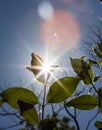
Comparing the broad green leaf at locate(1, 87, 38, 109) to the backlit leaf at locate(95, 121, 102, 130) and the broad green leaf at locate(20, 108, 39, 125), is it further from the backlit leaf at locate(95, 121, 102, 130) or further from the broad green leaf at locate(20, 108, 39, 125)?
the backlit leaf at locate(95, 121, 102, 130)

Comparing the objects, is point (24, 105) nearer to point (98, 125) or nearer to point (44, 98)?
point (44, 98)

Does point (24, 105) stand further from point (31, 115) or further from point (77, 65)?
point (77, 65)

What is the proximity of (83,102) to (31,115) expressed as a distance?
68 millimetres

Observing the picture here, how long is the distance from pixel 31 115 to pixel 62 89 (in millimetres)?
49

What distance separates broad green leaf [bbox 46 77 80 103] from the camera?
0.30 metres

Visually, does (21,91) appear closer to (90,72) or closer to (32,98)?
(32,98)

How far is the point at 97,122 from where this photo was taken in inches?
15.0

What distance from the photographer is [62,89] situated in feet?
1.01

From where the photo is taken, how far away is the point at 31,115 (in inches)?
12.2

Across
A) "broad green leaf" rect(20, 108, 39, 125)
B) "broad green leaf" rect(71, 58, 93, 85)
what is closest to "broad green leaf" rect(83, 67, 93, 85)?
"broad green leaf" rect(71, 58, 93, 85)

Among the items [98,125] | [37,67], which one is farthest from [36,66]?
[98,125]

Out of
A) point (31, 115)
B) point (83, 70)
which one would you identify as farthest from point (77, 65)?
point (31, 115)

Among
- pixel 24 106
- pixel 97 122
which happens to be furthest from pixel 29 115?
pixel 97 122

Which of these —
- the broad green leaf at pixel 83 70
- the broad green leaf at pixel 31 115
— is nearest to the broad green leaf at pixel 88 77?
the broad green leaf at pixel 83 70
